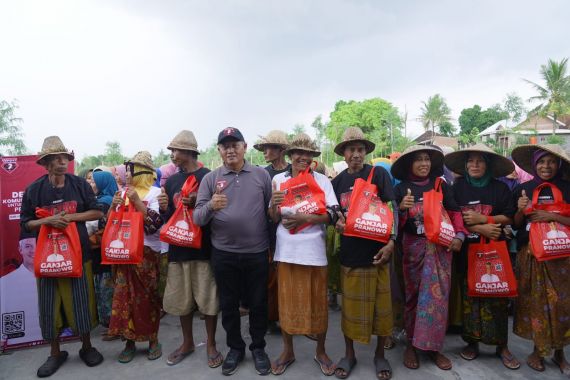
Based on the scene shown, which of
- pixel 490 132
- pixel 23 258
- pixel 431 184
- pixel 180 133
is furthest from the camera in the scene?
pixel 490 132

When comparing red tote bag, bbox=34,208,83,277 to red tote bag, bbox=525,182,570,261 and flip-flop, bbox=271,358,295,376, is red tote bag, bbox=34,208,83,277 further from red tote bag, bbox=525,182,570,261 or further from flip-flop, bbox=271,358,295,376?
red tote bag, bbox=525,182,570,261

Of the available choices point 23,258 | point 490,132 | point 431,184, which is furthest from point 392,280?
point 490,132

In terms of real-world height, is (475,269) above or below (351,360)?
above

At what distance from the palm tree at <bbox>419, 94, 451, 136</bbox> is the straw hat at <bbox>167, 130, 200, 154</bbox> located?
51065mm

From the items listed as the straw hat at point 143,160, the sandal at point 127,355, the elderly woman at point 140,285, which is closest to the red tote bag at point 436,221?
the elderly woman at point 140,285

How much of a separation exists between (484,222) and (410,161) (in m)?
0.83

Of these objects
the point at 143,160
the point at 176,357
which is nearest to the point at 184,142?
the point at 143,160

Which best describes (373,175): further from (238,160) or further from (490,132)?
(490,132)

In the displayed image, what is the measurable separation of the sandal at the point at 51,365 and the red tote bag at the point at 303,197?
2.55 meters

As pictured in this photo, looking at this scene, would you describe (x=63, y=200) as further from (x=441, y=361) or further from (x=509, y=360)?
(x=509, y=360)

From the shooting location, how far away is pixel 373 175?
309cm

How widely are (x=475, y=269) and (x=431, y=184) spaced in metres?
0.84

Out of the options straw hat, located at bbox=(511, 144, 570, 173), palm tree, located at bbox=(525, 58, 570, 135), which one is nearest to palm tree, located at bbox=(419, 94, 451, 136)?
palm tree, located at bbox=(525, 58, 570, 135)

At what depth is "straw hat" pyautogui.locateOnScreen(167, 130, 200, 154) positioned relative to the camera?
332cm
